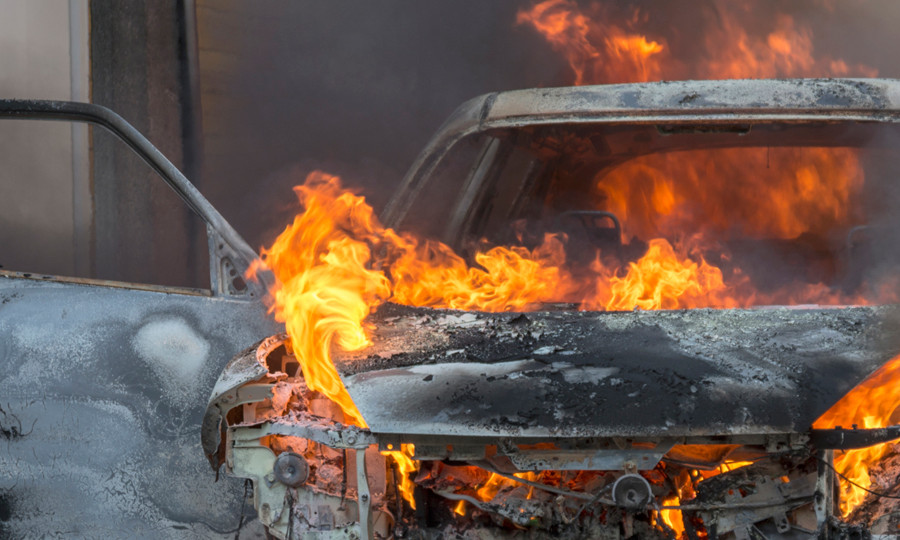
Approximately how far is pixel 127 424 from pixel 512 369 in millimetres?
1661

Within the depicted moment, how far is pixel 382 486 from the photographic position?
254 cm

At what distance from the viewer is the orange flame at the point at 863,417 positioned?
88.5 inches

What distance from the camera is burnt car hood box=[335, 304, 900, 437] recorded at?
2.16 m

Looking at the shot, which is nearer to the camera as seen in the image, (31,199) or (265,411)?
(265,411)

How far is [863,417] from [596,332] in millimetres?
737

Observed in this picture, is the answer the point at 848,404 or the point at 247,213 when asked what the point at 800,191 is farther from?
the point at 247,213

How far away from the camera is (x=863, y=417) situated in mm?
2273

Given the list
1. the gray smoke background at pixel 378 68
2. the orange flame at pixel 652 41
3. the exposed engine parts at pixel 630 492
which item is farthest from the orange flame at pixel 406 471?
the orange flame at pixel 652 41

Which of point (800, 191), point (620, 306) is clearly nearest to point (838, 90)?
point (800, 191)

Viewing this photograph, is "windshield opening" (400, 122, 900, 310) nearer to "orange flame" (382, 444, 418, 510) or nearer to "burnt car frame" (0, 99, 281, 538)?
"burnt car frame" (0, 99, 281, 538)

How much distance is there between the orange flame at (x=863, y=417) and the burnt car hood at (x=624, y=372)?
0.05 meters

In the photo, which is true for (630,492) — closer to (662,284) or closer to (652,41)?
(662,284)

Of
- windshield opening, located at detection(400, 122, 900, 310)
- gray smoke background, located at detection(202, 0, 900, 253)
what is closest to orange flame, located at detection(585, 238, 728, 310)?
windshield opening, located at detection(400, 122, 900, 310)

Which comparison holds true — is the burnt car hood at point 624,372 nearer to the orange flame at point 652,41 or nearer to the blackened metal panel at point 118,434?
the blackened metal panel at point 118,434
